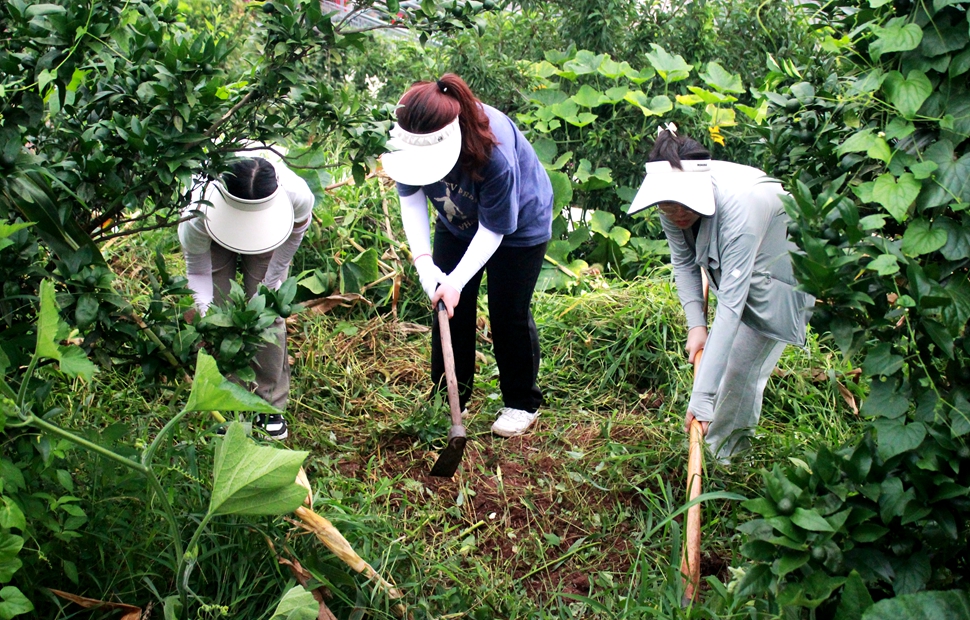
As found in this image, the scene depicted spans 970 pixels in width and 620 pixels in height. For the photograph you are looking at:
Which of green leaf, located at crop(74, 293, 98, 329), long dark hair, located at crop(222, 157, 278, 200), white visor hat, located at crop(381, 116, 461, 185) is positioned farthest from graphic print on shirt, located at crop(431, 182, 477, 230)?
green leaf, located at crop(74, 293, 98, 329)

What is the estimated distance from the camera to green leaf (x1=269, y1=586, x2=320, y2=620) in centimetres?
202

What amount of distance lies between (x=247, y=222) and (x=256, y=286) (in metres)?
0.34

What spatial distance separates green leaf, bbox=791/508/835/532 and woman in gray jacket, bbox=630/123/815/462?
1186mm

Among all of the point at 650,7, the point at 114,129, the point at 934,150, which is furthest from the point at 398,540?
the point at 650,7

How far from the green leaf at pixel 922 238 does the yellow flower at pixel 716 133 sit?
3.57m

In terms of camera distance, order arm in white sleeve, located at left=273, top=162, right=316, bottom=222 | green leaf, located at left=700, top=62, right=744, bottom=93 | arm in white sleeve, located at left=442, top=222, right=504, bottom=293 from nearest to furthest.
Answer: arm in white sleeve, located at left=442, top=222, right=504, bottom=293 → arm in white sleeve, located at left=273, top=162, right=316, bottom=222 → green leaf, located at left=700, top=62, right=744, bottom=93

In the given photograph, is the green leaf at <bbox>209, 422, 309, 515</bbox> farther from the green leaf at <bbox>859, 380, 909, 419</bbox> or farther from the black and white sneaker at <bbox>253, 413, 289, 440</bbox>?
the black and white sneaker at <bbox>253, 413, 289, 440</bbox>

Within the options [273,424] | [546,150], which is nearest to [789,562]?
[273,424]

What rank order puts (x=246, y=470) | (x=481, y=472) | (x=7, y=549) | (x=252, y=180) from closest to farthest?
(x=7, y=549) < (x=246, y=470) < (x=252, y=180) < (x=481, y=472)

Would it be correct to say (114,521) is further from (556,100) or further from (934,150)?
(556,100)

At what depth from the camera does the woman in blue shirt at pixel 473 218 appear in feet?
9.68

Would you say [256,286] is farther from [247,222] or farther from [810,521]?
[810,521]

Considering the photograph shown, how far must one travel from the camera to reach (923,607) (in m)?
1.75

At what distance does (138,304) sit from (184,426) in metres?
1.22
